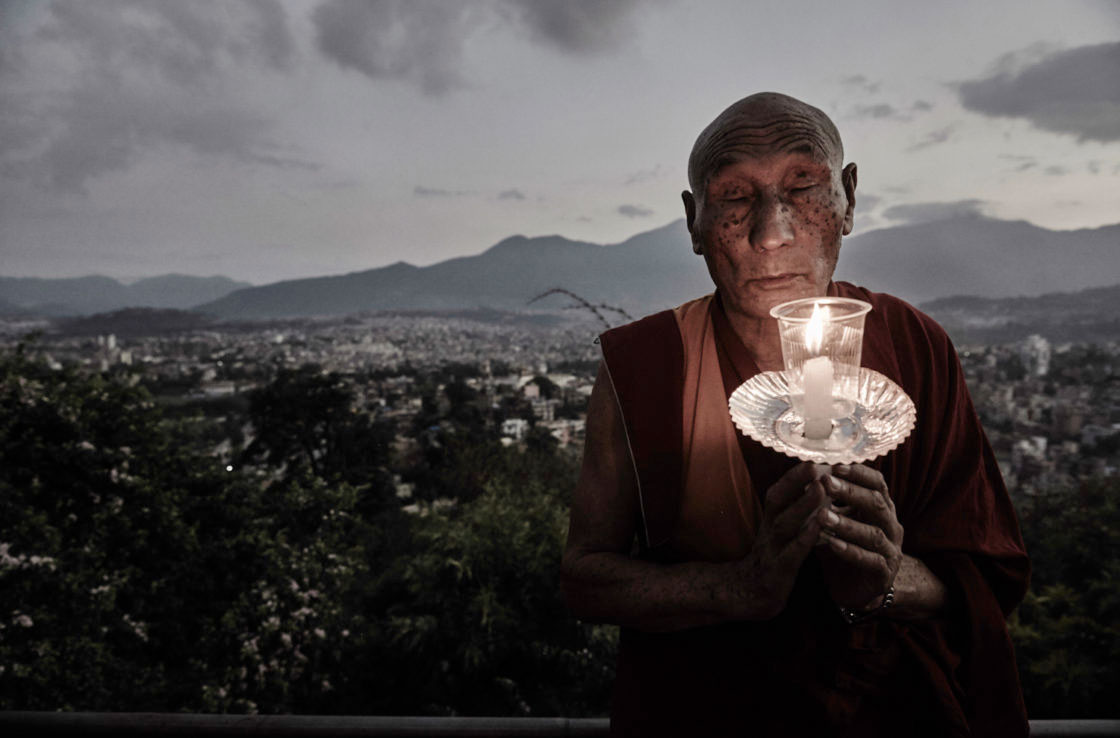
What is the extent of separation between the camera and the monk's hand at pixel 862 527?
0.96 metres

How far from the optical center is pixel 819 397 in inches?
35.2

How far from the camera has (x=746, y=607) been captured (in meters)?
1.14

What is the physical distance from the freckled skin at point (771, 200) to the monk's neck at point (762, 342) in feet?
0.23

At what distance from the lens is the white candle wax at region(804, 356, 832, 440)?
89 centimetres

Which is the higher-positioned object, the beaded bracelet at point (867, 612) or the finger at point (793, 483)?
the finger at point (793, 483)

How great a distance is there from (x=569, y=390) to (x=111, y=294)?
72517mm

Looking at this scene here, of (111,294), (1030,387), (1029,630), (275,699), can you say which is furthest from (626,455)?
(111,294)

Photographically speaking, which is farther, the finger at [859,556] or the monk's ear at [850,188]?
the monk's ear at [850,188]

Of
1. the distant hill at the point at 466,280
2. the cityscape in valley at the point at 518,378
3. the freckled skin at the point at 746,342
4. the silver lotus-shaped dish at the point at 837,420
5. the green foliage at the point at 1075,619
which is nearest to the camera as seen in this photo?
the silver lotus-shaped dish at the point at 837,420

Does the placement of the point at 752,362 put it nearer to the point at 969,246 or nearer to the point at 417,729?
the point at 417,729

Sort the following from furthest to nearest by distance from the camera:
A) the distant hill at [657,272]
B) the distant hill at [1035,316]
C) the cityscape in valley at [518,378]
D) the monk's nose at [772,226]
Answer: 1. the distant hill at [657,272]
2. the distant hill at [1035,316]
3. the cityscape in valley at [518,378]
4. the monk's nose at [772,226]

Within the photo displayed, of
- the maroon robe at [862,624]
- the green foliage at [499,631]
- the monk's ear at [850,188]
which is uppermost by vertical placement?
the monk's ear at [850,188]

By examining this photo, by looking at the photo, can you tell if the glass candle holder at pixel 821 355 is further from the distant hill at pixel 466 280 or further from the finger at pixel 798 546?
the distant hill at pixel 466 280

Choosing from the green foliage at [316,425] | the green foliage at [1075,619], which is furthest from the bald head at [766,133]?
the green foliage at [316,425]
